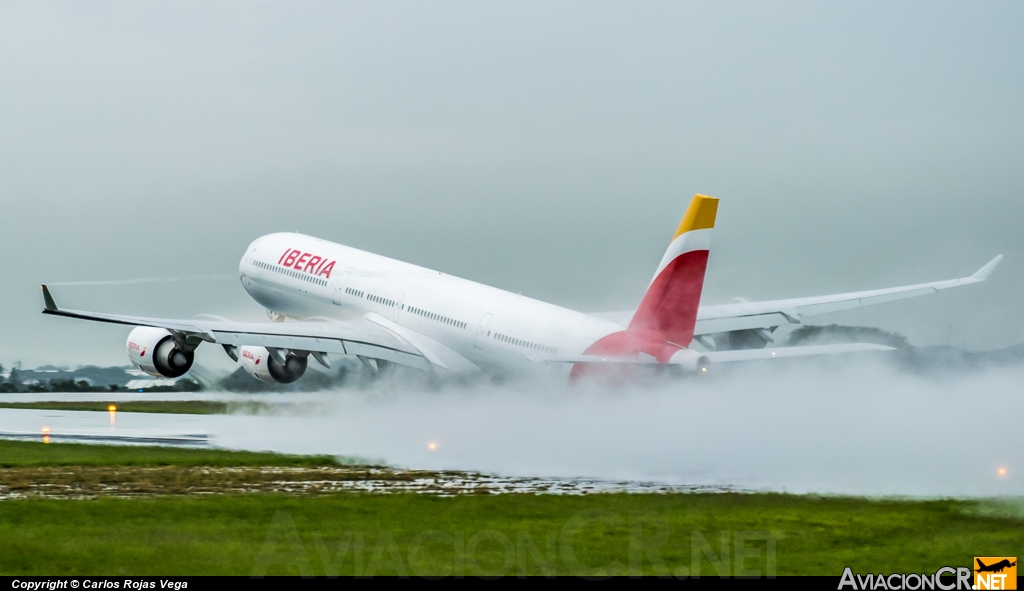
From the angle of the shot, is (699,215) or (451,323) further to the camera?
(451,323)

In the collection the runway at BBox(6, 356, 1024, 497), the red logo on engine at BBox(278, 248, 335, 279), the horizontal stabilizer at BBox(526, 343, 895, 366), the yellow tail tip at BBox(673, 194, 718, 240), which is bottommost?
the runway at BBox(6, 356, 1024, 497)

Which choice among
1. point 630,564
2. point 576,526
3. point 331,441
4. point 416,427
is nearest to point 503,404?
point 416,427

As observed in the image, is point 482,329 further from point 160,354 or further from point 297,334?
point 160,354

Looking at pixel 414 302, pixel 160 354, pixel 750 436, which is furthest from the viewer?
pixel 414 302

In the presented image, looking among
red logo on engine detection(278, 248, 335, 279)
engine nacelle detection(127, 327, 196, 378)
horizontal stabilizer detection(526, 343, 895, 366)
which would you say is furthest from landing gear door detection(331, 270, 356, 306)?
horizontal stabilizer detection(526, 343, 895, 366)

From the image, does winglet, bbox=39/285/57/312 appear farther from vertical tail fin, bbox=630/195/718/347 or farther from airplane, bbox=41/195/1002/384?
vertical tail fin, bbox=630/195/718/347

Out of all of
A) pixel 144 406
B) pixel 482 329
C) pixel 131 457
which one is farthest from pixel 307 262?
pixel 131 457

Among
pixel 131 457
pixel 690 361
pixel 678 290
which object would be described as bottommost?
pixel 131 457

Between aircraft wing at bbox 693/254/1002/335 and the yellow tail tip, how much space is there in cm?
859

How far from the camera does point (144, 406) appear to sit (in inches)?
2125

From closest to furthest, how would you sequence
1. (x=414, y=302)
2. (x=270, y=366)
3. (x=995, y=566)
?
(x=995, y=566), (x=270, y=366), (x=414, y=302)

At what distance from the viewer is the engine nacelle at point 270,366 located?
1724 inches

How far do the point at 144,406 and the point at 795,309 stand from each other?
26.9 meters

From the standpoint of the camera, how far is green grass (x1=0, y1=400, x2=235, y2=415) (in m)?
51.8
